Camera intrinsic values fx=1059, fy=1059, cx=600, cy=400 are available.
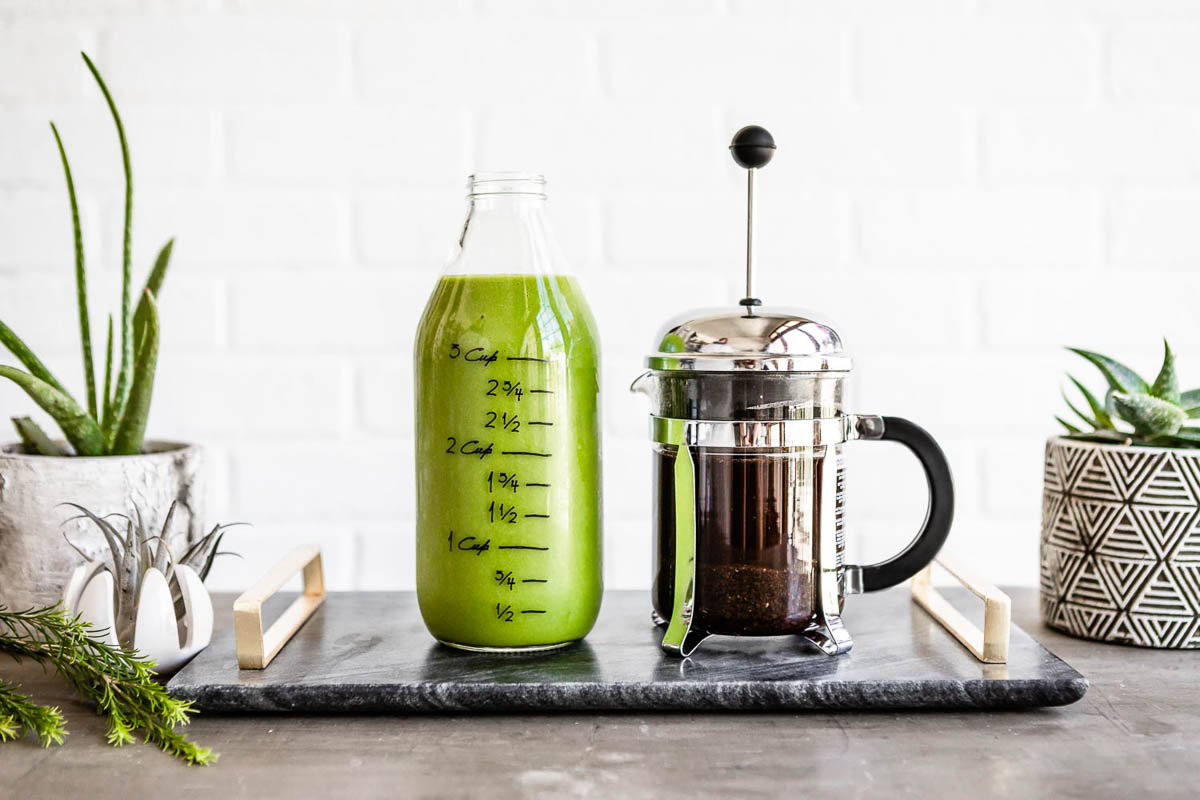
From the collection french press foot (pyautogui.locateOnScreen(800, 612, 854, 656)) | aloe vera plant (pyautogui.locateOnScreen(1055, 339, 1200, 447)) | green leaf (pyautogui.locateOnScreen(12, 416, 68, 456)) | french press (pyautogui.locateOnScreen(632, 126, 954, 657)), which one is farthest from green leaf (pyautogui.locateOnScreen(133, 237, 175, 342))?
aloe vera plant (pyautogui.locateOnScreen(1055, 339, 1200, 447))

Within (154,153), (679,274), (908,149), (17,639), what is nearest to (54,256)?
(154,153)

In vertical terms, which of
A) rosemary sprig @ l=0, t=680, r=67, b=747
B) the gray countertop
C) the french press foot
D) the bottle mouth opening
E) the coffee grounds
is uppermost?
the bottle mouth opening

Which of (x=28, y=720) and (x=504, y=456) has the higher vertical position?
(x=504, y=456)

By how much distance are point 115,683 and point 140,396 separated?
26cm

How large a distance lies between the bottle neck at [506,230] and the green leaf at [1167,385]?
460mm

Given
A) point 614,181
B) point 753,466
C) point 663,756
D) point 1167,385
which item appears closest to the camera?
point 663,756

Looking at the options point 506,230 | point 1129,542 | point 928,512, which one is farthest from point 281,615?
point 1129,542

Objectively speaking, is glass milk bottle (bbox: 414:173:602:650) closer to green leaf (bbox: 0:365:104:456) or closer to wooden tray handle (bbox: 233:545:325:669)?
wooden tray handle (bbox: 233:545:325:669)

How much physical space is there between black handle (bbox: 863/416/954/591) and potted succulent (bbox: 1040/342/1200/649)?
0.13 meters

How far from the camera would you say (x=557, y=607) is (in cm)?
72

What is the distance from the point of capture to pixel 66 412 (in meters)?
0.79

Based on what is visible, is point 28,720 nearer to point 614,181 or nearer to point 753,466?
point 753,466

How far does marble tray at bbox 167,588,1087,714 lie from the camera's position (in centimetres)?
65

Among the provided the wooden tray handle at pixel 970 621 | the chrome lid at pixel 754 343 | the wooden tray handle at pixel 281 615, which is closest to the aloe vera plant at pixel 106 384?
the wooden tray handle at pixel 281 615
